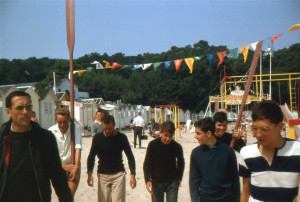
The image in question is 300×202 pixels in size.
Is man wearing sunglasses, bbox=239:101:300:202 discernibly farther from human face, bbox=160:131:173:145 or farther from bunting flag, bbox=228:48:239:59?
bunting flag, bbox=228:48:239:59

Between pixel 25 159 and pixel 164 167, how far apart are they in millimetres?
2395

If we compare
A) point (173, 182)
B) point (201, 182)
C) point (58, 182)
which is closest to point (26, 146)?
point (58, 182)

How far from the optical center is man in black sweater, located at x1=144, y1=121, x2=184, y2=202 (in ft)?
14.9

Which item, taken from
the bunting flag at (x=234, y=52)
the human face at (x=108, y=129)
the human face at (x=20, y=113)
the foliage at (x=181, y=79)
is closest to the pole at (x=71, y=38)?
the human face at (x=20, y=113)

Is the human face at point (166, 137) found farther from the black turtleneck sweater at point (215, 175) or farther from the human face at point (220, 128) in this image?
the black turtleneck sweater at point (215, 175)

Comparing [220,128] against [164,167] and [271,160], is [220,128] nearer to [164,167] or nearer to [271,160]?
[164,167]

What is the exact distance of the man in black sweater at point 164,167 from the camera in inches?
178

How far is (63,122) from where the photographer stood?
4473mm

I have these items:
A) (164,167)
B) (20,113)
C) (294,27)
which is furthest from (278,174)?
(294,27)

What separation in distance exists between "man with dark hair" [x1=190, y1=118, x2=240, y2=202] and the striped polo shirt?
1.04 metres

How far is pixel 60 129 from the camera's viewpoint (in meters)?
4.53

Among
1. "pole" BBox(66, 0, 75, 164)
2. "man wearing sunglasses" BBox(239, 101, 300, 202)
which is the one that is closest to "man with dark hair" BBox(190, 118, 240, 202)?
"man wearing sunglasses" BBox(239, 101, 300, 202)

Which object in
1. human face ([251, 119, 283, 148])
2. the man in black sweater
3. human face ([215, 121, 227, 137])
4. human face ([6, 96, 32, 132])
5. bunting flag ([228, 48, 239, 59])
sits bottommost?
the man in black sweater

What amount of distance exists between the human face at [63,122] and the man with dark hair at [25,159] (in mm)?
1680
